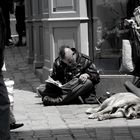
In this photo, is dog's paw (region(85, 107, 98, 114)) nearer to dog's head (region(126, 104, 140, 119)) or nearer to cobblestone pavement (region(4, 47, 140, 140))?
cobblestone pavement (region(4, 47, 140, 140))

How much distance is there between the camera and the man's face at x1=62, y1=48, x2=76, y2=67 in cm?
891

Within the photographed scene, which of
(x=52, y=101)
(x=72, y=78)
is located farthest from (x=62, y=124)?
(x=72, y=78)

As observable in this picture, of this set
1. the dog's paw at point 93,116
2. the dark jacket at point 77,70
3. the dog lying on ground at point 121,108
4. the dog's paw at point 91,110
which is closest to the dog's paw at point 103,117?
the dog lying on ground at point 121,108

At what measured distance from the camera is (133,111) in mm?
7676

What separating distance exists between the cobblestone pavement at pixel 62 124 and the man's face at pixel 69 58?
2.25 ft

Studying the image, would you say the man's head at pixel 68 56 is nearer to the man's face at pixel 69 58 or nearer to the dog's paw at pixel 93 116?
the man's face at pixel 69 58

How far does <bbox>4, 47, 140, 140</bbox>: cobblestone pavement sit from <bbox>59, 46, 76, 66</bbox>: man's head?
2.29 feet

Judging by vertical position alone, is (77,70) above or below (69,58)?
below

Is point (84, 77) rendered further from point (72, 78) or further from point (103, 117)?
point (103, 117)

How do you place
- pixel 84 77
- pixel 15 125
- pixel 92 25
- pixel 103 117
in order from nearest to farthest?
pixel 15 125 < pixel 103 117 < pixel 84 77 < pixel 92 25

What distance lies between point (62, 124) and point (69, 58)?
1697 millimetres

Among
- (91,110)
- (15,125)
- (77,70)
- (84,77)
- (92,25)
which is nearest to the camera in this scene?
(15,125)

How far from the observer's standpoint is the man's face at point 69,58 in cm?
891

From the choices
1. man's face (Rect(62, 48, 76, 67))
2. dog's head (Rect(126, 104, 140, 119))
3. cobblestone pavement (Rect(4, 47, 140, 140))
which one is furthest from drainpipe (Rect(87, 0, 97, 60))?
dog's head (Rect(126, 104, 140, 119))
